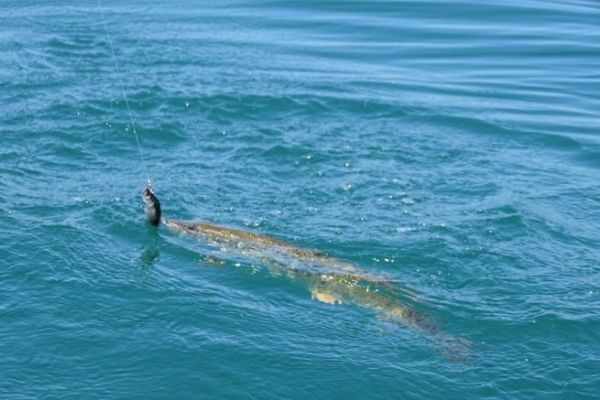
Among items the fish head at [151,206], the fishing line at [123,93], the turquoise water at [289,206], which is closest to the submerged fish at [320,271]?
the fish head at [151,206]

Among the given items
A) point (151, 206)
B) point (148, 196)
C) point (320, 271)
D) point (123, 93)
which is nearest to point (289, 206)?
point (320, 271)

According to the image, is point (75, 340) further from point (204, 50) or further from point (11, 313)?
point (204, 50)

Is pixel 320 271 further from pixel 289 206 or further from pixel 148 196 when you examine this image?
pixel 148 196

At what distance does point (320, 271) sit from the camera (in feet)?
49.5

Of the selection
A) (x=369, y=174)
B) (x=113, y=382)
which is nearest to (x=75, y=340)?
(x=113, y=382)

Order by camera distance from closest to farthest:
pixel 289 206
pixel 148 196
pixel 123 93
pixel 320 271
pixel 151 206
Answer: pixel 320 271 → pixel 148 196 → pixel 151 206 → pixel 289 206 → pixel 123 93

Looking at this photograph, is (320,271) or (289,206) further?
(289,206)

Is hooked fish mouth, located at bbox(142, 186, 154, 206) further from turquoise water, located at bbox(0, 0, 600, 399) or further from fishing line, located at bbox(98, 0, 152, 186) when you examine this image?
fishing line, located at bbox(98, 0, 152, 186)

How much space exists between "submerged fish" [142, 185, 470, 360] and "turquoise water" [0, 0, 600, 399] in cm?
24

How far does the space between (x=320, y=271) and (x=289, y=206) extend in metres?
3.04

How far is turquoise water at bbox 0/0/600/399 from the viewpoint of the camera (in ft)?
42.4

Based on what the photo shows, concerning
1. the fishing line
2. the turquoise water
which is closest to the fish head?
the turquoise water

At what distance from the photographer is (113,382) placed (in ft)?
40.5

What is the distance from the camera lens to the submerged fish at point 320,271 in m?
14.0
